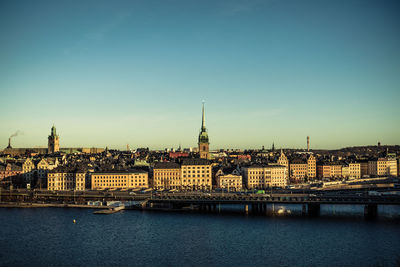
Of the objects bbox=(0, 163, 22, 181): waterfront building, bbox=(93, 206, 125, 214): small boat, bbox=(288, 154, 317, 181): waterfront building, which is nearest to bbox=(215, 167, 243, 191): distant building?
bbox=(288, 154, 317, 181): waterfront building

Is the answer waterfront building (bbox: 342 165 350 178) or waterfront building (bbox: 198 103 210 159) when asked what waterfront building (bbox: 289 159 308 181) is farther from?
waterfront building (bbox: 198 103 210 159)

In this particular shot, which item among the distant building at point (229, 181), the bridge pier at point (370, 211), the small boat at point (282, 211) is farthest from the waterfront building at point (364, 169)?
the bridge pier at point (370, 211)

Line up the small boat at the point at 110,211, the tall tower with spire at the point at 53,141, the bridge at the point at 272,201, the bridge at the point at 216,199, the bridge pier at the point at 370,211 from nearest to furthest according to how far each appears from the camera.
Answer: the bridge pier at the point at 370,211, the bridge at the point at 272,201, the bridge at the point at 216,199, the small boat at the point at 110,211, the tall tower with spire at the point at 53,141

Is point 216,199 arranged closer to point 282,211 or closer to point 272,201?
point 272,201

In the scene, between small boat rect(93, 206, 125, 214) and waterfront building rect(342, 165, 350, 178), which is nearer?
small boat rect(93, 206, 125, 214)

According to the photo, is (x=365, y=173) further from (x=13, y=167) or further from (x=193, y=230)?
(x=13, y=167)

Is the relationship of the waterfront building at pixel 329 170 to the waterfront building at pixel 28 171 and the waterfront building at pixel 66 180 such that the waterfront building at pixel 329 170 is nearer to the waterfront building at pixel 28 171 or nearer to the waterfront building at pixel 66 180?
the waterfront building at pixel 66 180
